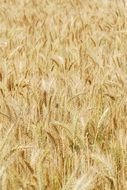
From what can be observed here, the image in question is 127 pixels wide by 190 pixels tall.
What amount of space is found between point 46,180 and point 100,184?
0.48ft

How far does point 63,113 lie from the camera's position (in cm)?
195

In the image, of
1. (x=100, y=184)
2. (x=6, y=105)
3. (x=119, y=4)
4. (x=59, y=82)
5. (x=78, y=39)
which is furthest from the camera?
(x=119, y=4)

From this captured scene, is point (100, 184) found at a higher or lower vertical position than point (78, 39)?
higher

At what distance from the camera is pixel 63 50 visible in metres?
3.11

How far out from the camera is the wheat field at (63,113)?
4.54ft

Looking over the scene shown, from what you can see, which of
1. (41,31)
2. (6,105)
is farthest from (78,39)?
(6,105)

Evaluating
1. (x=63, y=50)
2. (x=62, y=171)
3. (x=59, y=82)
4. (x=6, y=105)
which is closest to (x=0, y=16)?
(x=63, y=50)

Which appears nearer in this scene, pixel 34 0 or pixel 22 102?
pixel 22 102

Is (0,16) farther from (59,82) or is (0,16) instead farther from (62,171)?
(62,171)

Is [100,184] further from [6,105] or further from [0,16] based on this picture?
[0,16]

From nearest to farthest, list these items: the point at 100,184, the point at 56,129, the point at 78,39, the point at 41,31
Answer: the point at 100,184 → the point at 56,129 → the point at 78,39 → the point at 41,31

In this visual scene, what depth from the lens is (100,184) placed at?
Answer: 1376 millimetres

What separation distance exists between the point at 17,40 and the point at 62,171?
1913 millimetres

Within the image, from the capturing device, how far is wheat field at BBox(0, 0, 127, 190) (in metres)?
1.38
